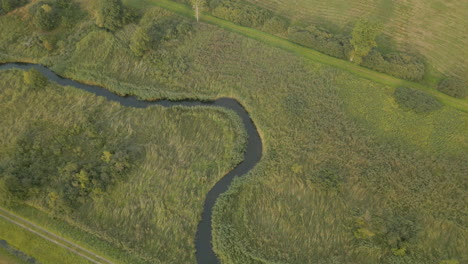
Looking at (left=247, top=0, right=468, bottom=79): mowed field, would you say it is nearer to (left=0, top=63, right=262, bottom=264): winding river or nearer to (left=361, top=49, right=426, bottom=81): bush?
(left=361, top=49, right=426, bottom=81): bush

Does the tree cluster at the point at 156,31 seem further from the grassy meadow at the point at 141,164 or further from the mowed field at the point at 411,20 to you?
the mowed field at the point at 411,20

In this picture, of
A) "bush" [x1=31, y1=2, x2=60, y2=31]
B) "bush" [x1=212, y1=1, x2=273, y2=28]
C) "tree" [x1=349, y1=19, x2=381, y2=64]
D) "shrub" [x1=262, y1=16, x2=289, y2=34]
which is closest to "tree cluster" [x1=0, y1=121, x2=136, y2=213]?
"bush" [x1=31, y1=2, x2=60, y2=31]

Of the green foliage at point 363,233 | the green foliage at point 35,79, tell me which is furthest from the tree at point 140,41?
the green foliage at point 363,233

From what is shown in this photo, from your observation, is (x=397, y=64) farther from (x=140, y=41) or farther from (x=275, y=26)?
(x=140, y=41)

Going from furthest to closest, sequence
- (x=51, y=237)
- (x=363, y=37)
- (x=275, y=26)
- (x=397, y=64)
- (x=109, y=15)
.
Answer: (x=275, y=26) < (x=109, y=15) < (x=397, y=64) < (x=363, y=37) < (x=51, y=237)

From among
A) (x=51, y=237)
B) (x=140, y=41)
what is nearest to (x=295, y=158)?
(x=51, y=237)

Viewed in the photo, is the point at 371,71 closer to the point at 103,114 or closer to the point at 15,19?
the point at 103,114
